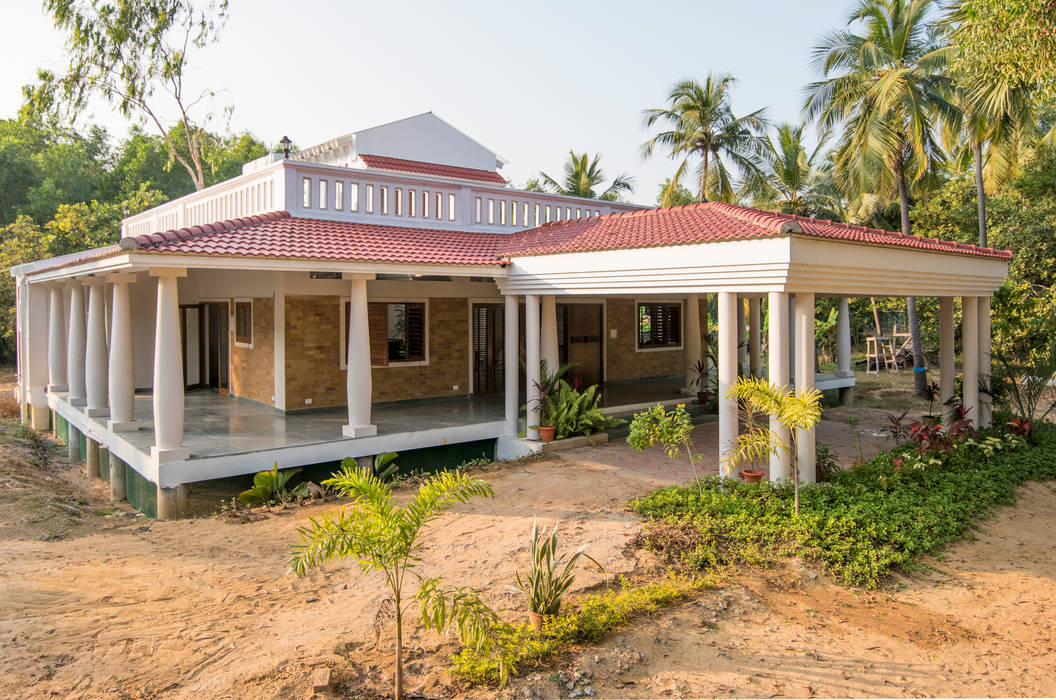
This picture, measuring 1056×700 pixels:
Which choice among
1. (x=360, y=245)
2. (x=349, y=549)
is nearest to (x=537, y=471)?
(x=360, y=245)

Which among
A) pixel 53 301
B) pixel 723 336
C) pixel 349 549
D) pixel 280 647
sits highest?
pixel 53 301

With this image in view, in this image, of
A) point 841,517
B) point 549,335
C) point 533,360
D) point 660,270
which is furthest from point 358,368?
point 841,517

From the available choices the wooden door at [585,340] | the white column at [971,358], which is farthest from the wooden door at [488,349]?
the white column at [971,358]

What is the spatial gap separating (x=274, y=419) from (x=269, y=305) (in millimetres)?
2429

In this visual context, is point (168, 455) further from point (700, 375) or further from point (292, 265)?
point (700, 375)

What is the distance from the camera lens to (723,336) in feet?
29.4

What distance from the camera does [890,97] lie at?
1775cm

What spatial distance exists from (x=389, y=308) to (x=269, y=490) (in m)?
5.50

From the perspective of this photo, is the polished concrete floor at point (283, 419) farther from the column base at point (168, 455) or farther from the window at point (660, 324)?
the window at point (660, 324)

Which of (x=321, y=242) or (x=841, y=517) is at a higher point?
(x=321, y=242)

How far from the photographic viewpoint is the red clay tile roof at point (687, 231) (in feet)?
28.5

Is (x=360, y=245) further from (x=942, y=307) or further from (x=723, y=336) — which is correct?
(x=942, y=307)

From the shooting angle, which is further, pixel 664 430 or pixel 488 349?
pixel 488 349

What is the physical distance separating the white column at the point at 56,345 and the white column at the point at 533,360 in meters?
10.8
